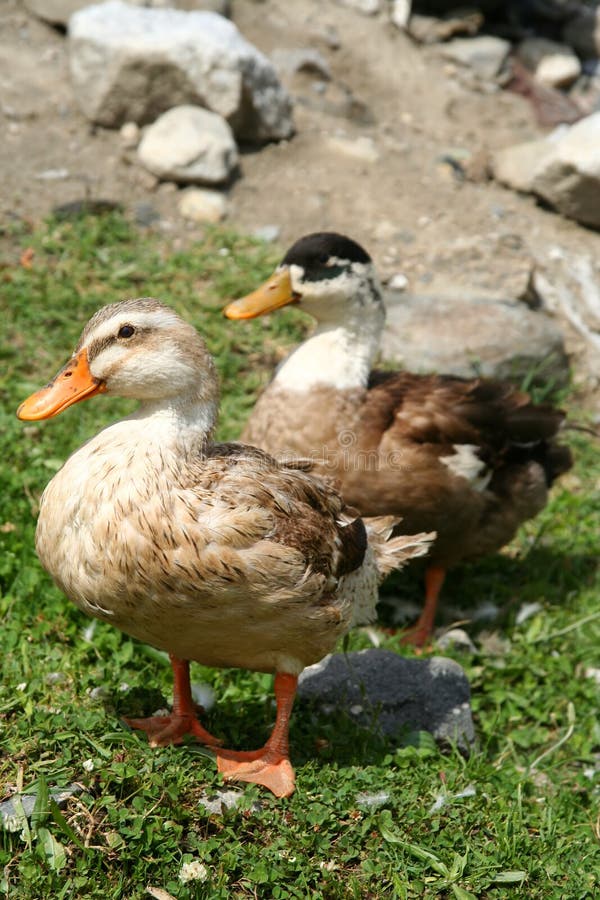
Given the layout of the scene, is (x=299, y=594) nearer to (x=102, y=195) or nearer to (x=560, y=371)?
(x=560, y=371)

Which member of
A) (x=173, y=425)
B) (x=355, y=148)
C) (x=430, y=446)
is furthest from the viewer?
(x=355, y=148)

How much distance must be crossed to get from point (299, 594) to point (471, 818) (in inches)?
40.4

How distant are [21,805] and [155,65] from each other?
6.13m

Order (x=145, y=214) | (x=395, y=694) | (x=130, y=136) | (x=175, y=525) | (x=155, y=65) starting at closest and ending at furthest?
(x=175, y=525), (x=395, y=694), (x=145, y=214), (x=155, y=65), (x=130, y=136)

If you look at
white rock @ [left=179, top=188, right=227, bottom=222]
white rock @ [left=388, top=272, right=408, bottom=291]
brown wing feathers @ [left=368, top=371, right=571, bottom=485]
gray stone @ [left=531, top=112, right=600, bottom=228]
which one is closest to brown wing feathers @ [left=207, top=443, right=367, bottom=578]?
brown wing feathers @ [left=368, top=371, right=571, bottom=485]

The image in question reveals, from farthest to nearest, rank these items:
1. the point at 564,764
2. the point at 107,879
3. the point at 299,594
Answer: the point at 564,764
the point at 299,594
the point at 107,879

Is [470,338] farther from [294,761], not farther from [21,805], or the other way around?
[21,805]

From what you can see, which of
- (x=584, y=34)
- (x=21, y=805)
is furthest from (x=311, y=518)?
(x=584, y=34)

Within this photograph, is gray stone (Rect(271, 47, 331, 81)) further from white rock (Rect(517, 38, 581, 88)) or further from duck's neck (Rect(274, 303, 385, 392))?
duck's neck (Rect(274, 303, 385, 392))

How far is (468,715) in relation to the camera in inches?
161

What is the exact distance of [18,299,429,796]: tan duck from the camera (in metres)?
2.97

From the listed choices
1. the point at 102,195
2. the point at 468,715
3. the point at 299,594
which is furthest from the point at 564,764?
the point at 102,195

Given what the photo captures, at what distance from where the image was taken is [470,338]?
6.46m

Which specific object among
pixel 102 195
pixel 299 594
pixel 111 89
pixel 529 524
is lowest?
pixel 529 524
